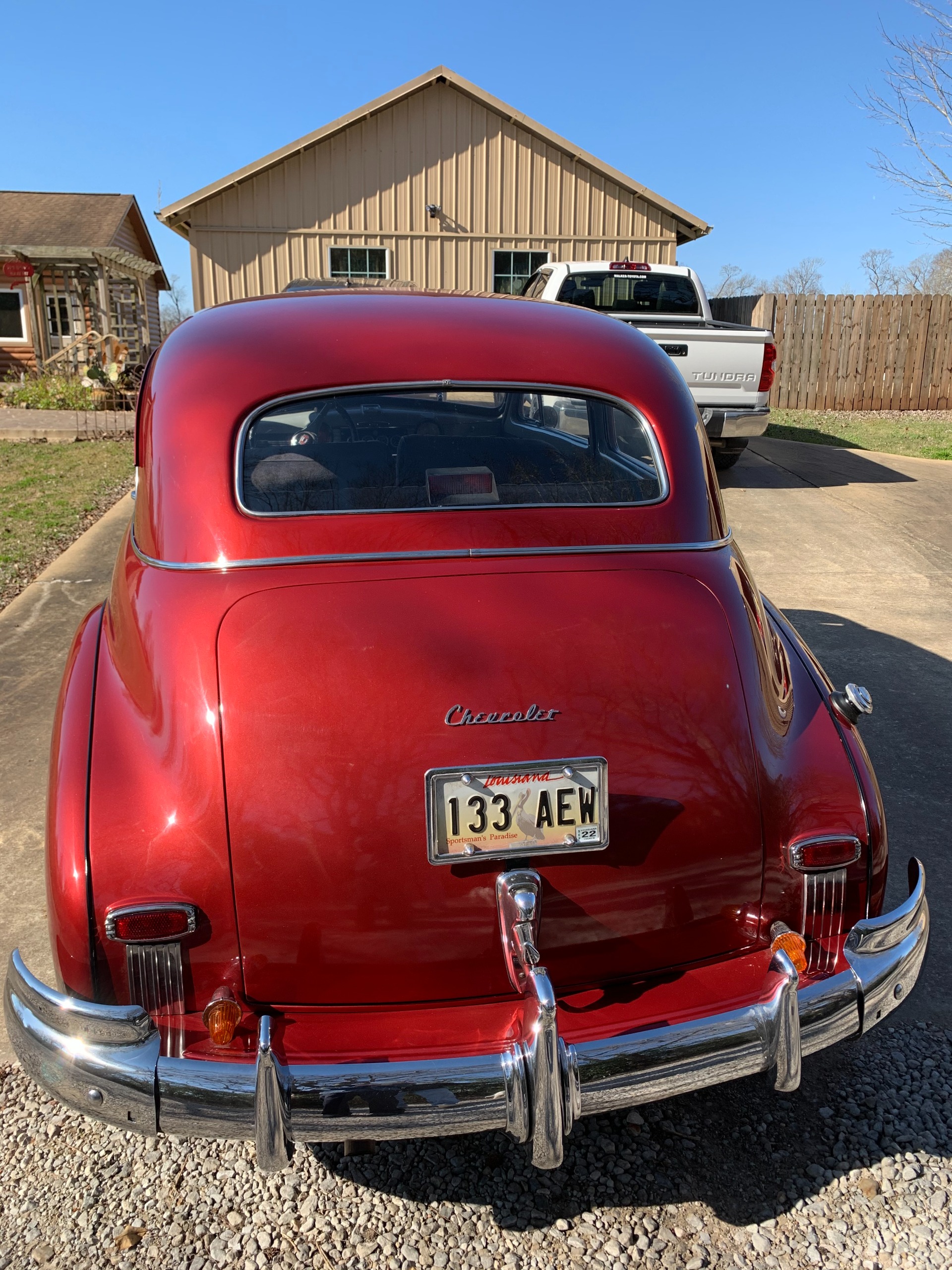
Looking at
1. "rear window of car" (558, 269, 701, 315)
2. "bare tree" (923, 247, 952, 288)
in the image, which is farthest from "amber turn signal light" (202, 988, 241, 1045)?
"bare tree" (923, 247, 952, 288)

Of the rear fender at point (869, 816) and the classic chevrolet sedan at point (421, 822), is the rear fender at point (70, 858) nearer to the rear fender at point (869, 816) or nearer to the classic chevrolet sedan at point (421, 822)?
the classic chevrolet sedan at point (421, 822)

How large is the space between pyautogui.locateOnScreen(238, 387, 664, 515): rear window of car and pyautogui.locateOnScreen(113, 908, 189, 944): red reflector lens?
3.09 feet

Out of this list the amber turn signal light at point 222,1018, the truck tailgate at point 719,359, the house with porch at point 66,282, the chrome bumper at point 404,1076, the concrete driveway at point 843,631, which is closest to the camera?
the chrome bumper at point 404,1076

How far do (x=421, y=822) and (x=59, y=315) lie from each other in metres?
26.9

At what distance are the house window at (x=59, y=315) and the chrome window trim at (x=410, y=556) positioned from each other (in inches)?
1019

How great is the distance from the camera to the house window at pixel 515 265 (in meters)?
17.0

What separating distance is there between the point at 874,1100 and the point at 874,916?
60 cm

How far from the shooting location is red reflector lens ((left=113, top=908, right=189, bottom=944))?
1.86 meters

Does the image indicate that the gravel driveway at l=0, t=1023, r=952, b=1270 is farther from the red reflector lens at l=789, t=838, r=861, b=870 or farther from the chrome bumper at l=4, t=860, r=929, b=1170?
the red reflector lens at l=789, t=838, r=861, b=870

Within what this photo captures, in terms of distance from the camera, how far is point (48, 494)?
9727mm

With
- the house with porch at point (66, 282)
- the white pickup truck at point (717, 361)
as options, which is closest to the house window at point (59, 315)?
the house with porch at point (66, 282)

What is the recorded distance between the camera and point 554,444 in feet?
9.16

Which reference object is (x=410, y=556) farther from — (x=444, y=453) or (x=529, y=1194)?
(x=529, y=1194)

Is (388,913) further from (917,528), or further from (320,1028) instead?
(917,528)
